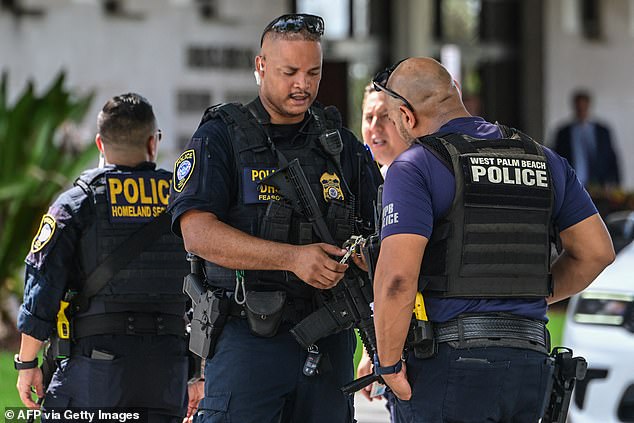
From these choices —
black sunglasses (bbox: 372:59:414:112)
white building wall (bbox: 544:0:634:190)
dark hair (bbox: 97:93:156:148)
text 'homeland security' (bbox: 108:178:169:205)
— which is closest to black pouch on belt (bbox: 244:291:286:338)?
black sunglasses (bbox: 372:59:414:112)

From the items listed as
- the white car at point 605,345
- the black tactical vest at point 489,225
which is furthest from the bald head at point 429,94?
→ the white car at point 605,345

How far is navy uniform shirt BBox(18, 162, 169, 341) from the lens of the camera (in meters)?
4.50

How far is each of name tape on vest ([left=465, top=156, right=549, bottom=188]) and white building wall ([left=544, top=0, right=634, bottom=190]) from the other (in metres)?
12.1

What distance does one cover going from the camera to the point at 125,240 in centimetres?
461

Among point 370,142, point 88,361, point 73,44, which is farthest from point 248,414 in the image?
point 73,44

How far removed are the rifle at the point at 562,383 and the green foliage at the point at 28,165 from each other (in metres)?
5.49

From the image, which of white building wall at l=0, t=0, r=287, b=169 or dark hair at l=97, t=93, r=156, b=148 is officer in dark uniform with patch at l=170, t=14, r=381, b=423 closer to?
dark hair at l=97, t=93, r=156, b=148

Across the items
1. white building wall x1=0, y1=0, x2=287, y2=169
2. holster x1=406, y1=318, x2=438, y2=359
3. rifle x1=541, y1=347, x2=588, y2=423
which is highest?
white building wall x1=0, y1=0, x2=287, y2=169

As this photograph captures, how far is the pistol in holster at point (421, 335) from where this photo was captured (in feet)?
11.9

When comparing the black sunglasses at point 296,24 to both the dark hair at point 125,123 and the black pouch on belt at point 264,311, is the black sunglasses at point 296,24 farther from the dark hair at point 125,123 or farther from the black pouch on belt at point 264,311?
the black pouch on belt at point 264,311

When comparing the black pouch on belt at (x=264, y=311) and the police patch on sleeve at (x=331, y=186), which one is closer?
the black pouch on belt at (x=264, y=311)

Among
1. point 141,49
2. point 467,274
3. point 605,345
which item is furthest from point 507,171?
point 141,49

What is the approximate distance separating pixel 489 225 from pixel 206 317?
3.25ft

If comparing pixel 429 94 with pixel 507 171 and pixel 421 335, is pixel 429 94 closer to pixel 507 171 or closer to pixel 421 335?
pixel 507 171
